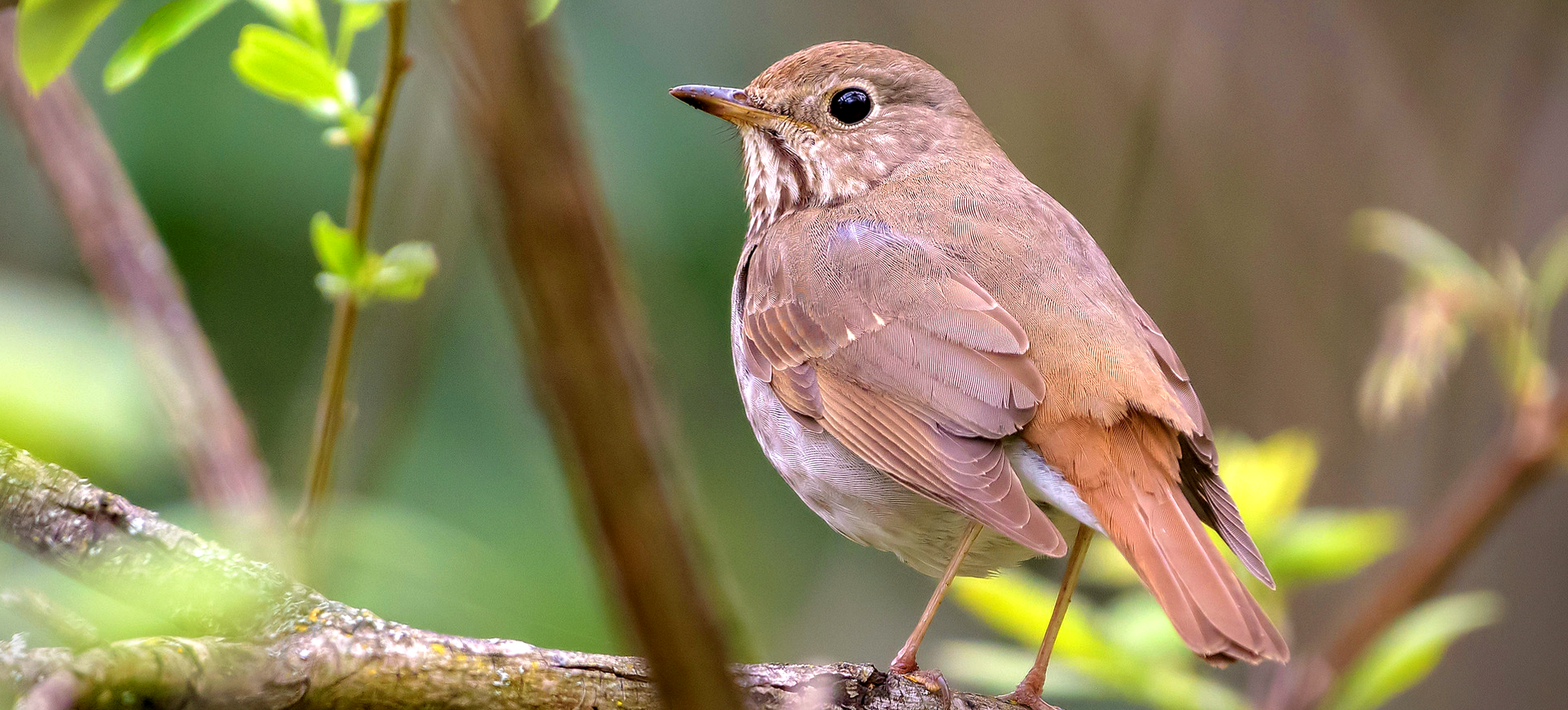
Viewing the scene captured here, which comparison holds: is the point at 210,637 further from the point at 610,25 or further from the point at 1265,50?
the point at 1265,50

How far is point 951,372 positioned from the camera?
283 cm

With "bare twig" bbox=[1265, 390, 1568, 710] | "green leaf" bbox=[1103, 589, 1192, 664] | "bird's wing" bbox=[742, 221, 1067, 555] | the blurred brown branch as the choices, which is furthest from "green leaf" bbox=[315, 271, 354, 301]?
"bare twig" bbox=[1265, 390, 1568, 710]

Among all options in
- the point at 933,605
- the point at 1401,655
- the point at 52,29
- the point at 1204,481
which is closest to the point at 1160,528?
the point at 1204,481

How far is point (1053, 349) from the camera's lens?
283 cm

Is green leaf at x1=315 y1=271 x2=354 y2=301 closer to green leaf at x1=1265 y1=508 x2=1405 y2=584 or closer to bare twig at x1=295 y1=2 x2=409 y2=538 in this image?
bare twig at x1=295 y1=2 x2=409 y2=538

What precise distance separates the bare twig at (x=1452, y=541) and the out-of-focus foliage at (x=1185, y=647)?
80 mm

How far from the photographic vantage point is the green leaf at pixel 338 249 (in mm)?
2188

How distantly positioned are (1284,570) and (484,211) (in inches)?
119

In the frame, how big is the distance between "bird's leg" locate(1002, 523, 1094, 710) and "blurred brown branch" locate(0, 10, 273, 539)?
175cm

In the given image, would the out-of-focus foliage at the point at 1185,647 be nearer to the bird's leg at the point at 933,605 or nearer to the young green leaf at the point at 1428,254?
the bird's leg at the point at 933,605

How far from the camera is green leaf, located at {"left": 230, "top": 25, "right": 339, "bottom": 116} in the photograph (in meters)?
2.19

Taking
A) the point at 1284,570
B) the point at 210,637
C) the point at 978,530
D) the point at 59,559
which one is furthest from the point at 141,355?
the point at 1284,570

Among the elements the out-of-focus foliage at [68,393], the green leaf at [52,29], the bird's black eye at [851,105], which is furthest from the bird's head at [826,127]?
the green leaf at [52,29]

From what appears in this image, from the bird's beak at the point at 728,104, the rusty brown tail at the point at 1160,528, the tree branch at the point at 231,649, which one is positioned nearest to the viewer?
the tree branch at the point at 231,649
